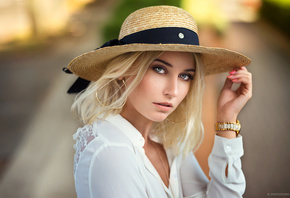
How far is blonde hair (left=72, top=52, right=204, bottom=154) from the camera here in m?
1.77

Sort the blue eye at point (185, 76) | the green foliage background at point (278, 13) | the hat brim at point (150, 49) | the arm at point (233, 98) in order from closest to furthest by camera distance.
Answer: the hat brim at point (150, 49) → the blue eye at point (185, 76) → the arm at point (233, 98) → the green foliage background at point (278, 13)

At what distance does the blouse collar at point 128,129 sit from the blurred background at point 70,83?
250 cm

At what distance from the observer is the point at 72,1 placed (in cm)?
1399

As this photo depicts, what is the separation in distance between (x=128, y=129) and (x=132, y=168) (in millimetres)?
272

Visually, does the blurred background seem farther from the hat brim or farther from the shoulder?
the shoulder

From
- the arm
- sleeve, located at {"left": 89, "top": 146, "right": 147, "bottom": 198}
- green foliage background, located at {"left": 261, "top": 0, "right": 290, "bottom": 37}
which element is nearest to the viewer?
sleeve, located at {"left": 89, "top": 146, "right": 147, "bottom": 198}

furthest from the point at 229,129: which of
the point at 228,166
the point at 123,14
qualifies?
the point at 123,14

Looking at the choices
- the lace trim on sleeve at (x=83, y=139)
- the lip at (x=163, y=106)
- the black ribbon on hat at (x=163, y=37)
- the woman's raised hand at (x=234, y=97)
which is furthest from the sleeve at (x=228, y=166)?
the lace trim on sleeve at (x=83, y=139)

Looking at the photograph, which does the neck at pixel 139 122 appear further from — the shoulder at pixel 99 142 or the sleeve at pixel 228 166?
the sleeve at pixel 228 166

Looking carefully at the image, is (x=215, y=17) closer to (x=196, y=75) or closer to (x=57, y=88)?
(x=57, y=88)

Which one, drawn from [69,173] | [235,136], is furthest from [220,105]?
[69,173]

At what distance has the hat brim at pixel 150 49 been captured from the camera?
1638 millimetres

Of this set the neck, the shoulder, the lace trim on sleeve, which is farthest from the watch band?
the lace trim on sleeve

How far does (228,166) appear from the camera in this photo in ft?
6.16
